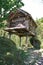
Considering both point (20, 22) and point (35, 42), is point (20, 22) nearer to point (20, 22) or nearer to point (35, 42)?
point (20, 22)

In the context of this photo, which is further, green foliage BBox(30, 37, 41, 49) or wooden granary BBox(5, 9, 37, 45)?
green foliage BBox(30, 37, 41, 49)

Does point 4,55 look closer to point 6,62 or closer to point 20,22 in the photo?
point 6,62

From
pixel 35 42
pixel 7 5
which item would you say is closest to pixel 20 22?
pixel 35 42

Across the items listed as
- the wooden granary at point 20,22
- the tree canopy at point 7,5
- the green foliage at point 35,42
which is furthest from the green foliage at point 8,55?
the green foliage at point 35,42

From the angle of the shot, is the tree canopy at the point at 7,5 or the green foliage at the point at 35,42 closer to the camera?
the tree canopy at the point at 7,5

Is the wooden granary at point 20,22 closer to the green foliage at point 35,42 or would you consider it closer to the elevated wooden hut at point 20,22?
the elevated wooden hut at point 20,22

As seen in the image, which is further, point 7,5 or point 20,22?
point 20,22

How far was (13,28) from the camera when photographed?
77.5 feet

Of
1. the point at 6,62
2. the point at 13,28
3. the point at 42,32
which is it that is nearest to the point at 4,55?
the point at 6,62

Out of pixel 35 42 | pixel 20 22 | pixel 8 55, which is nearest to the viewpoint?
pixel 8 55

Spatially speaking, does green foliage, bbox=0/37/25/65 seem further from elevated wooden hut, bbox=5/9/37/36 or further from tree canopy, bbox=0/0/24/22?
elevated wooden hut, bbox=5/9/37/36

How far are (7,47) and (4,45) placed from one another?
0.44ft

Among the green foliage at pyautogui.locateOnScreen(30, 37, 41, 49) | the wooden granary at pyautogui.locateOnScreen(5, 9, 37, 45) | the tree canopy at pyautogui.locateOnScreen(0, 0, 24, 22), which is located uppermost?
the tree canopy at pyautogui.locateOnScreen(0, 0, 24, 22)

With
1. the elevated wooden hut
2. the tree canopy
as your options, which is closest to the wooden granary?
the elevated wooden hut
